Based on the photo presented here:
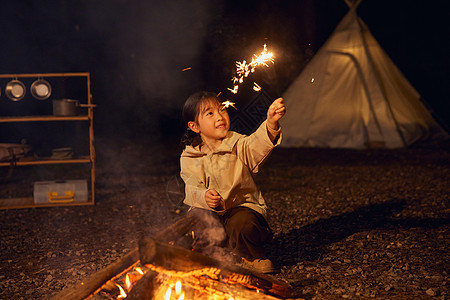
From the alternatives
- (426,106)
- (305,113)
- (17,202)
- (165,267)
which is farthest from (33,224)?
(426,106)

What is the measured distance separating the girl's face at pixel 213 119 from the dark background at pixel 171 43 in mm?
6136

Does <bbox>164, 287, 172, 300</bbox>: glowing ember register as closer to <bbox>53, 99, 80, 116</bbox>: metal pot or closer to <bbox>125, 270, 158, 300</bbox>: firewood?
<bbox>125, 270, 158, 300</bbox>: firewood

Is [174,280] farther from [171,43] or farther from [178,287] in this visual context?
Result: [171,43]

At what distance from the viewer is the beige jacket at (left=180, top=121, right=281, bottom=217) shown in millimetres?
2354

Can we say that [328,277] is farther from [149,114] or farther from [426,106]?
[149,114]

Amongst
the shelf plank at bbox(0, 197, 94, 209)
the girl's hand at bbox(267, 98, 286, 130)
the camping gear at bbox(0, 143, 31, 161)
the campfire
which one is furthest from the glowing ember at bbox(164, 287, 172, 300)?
the camping gear at bbox(0, 143, 31, 161)

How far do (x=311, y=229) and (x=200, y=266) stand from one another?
1.89m

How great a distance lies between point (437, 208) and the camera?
414 cm

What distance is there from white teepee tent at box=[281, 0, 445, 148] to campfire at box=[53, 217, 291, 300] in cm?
675

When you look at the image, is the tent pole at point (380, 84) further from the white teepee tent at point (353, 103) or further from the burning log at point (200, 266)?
the burning log at point (200, 266)

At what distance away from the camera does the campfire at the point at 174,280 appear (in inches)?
69.8

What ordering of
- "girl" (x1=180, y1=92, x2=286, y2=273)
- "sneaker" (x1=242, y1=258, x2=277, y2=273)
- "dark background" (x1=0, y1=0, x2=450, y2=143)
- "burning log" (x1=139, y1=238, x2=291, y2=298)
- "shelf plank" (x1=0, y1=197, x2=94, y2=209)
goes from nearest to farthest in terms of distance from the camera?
"burning log" (x1=139, y1=238, x2=291, y2=298), "girl" (x1=180, y1=92, x2=286, y2=273), "sneaker" (x1=242, y1=258, x2=277, y2=273), "shelf plank" (x1=0, y1=197, x2=94, y2=209), "dark background" (x1=0, y1=0, x2=450, y2=143)

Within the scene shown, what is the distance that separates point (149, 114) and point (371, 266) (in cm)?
909

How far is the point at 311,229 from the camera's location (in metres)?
3.60
